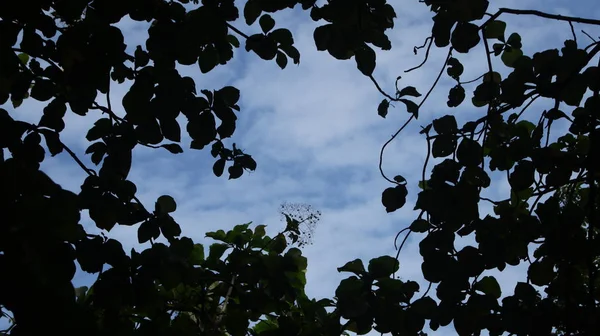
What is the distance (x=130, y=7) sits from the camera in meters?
2.23

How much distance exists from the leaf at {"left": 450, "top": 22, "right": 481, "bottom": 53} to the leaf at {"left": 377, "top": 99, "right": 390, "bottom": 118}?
321mm

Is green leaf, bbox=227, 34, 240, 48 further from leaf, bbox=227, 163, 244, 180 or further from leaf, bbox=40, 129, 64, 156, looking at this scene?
leaf, bbox=40, 129, 64, 156

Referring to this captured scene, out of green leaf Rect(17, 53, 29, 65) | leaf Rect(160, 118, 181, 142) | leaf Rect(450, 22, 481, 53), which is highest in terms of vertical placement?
green leaf Rect(17, 53, 29, 65)

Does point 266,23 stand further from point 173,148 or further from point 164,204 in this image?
point 164,204

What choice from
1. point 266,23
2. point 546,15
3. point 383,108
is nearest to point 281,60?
point 266,23

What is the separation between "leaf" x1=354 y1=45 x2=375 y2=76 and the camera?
2.22 m

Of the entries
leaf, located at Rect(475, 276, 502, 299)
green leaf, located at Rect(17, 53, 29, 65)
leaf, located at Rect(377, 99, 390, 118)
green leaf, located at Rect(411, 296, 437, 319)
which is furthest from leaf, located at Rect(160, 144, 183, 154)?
leaf, located at Rect(475, 276, 502, 299)

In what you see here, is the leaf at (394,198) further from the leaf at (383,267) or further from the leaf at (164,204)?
the leaf at (164,204)

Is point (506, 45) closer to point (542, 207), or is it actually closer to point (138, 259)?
point (542, 207)

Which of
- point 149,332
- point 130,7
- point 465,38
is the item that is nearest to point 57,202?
point 149,332

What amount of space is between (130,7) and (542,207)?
57.5 inches

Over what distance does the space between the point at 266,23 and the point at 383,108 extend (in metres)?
0.51

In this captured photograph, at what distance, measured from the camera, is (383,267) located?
2.28 meters

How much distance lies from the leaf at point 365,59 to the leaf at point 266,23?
0.39 m
